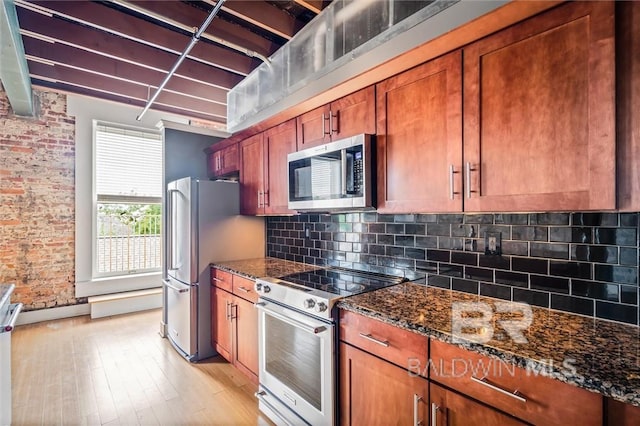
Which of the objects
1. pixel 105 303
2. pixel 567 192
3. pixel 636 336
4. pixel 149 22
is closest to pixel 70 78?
pixel 149 22

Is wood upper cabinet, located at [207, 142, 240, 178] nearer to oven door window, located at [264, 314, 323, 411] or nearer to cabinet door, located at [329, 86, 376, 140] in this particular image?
cabinet door, located at [329, 86, 376, 140]

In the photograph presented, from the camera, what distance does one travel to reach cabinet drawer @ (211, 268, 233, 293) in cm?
273

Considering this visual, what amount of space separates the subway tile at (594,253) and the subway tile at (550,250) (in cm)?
3

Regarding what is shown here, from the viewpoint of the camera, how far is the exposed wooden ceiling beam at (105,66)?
277cm

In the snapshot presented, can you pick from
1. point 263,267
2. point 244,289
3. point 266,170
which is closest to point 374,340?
point 244,289

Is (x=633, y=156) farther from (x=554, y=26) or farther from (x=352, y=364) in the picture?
(x=352, y=364)

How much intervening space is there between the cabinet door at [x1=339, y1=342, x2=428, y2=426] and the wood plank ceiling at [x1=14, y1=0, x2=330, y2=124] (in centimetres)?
230

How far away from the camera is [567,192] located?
1.18m

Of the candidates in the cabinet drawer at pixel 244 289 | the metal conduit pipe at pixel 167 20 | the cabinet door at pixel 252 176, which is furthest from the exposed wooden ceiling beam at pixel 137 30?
the cabinet drawer at pixel 244 289

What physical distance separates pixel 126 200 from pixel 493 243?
4.86m

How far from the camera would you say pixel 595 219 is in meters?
1.36

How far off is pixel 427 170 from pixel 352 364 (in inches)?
42.8

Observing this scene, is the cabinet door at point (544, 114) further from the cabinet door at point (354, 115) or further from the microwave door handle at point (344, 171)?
the microwave door handle at point (344, 171)

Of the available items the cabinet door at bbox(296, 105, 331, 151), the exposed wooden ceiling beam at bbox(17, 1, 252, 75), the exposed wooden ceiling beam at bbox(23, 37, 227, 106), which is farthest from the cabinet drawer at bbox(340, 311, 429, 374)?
the exposed wooden ceiling beam at bbox(23, 37, 227, 106)
